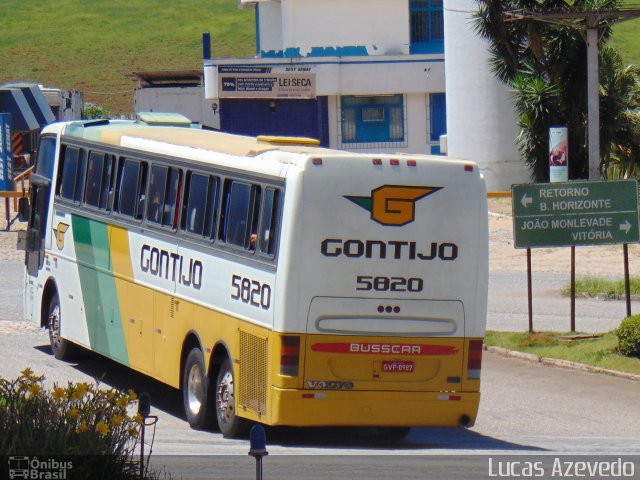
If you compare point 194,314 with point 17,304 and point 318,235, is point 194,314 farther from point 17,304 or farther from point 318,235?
point 17,304

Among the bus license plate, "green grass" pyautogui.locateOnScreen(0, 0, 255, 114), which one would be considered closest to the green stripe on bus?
the bus license plate

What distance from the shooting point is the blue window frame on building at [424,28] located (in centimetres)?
5500

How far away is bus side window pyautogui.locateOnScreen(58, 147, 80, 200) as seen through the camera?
1702 centimetres

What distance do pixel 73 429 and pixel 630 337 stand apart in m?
11.4

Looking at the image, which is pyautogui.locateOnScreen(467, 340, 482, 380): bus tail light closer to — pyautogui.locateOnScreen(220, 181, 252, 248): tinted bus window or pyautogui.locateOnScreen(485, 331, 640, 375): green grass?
pyautogui.locateOnScreen(220, 181, 252, 248): tinted bus window

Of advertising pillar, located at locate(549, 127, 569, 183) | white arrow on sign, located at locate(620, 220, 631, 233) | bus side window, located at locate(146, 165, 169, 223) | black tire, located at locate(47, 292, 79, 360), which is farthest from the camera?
advertising pillar, located at locate(549, 127, 569, 183)

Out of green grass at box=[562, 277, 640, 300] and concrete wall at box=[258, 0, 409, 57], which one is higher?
concrete wall at box=[258, 0, 409, 57]

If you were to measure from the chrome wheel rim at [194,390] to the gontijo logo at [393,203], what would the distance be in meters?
2.80

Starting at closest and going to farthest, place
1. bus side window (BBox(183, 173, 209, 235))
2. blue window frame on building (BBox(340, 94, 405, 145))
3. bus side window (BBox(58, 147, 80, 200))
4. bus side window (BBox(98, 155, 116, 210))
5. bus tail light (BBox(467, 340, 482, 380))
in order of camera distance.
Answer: bus tail light (BBox(467, 340, 482, 380))
bus side window (BBox(183, 173, 209, 235))
bus side window (BBox(98, 155, 116, 210))
bus side window (BBox(58, 147, 80, 200))
blue window frame on building (BBox(340, 94, 405, 145))

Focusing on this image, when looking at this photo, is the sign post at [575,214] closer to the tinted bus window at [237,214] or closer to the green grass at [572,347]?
the green grass at [572,347]

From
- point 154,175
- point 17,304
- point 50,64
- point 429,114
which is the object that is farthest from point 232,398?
point 50,64

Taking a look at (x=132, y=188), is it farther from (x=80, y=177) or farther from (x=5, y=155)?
(x=5, y=155)

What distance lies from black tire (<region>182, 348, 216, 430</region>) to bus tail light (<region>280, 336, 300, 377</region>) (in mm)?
1567

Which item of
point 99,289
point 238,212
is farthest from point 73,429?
point 99,289
